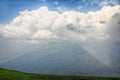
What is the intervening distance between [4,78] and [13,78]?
237 inches

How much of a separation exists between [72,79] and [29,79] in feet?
112

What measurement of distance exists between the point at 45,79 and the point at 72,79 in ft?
73.3

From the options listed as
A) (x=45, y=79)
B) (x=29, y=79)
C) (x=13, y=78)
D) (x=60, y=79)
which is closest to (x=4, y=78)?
(x=13, y=78)

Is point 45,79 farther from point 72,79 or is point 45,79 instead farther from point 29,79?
point 72,79

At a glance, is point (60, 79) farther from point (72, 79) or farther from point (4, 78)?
point (4, 78)

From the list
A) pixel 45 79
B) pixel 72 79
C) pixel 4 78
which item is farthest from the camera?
pixel 72 79

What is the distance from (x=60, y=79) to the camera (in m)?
168

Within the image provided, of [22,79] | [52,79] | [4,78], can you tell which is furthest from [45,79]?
[4,78]

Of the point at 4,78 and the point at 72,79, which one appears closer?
the point at 4,78

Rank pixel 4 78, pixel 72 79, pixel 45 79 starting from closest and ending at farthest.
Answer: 1. pixel 4 78
2. pixel 45 79
3. pixel 72 79

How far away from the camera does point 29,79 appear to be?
153375mm

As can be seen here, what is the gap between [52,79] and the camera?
16250 cm

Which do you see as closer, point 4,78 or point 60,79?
point 4,78

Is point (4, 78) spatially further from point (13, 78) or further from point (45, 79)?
point (45, 79)
